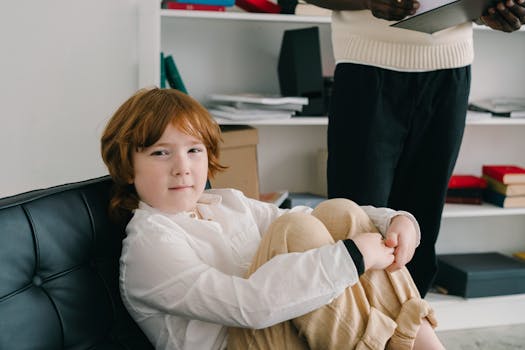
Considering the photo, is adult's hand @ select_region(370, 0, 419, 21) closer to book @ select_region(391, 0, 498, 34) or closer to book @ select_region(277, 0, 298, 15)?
book @ select_region(391, 0, 498, 34)

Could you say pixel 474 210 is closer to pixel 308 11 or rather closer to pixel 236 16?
pixel 308 11

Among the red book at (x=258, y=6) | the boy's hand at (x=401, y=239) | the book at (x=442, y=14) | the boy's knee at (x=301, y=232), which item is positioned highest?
the red book at (x=258, y=6)

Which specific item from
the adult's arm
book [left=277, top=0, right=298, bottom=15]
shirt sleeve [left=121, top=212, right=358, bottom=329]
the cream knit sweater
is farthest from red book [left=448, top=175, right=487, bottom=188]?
shirt sleeve [left=121, top=212, right=358, bottom=329]

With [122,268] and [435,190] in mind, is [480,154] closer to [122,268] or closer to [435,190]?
[435,190]

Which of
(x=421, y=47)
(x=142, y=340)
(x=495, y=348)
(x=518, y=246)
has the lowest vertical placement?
(x=495, y=348)

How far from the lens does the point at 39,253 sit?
1.08 meters

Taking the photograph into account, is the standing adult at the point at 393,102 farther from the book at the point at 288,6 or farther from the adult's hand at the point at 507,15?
the book at the point at 288,6

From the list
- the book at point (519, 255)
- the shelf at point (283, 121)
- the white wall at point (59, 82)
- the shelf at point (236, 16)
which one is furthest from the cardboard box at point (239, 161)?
the book at point (519, 255)

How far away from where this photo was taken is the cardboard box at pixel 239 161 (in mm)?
2180

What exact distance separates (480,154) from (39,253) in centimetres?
221

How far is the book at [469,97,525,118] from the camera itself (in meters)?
2.52

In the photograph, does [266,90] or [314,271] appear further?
[266,90]

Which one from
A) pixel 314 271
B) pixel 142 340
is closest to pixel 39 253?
pixel 142 340

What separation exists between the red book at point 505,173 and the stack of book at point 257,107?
2.84 feet
